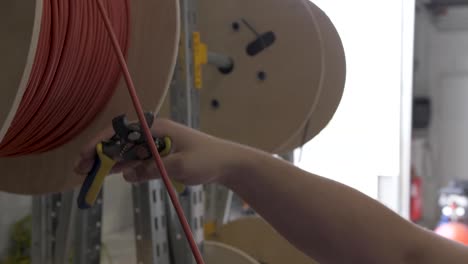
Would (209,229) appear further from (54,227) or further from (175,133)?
(175,133)

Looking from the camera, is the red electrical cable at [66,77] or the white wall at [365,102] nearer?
the red electrical cable at [66,77]

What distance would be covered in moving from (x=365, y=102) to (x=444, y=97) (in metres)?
2.84

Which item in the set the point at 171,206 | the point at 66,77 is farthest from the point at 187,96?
the point at 66,77

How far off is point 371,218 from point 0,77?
1.76ft

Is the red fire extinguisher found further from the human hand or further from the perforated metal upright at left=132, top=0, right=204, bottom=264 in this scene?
the human hand

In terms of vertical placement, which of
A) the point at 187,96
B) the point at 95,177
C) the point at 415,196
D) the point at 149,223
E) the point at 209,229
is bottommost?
the point at 415,196

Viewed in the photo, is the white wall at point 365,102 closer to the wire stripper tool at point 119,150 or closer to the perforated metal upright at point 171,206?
the perforated metal upright at point 171,206

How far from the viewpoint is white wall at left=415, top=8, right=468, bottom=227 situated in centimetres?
554

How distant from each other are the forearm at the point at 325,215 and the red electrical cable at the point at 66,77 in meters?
0.28

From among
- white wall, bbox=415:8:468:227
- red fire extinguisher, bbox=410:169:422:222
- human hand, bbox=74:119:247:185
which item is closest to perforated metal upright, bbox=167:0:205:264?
human hand, bbox=74:119:247:185

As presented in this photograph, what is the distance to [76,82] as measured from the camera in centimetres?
82

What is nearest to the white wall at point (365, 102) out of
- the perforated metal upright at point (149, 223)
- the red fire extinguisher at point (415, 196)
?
the red fire extinguisher at point (415, 196)

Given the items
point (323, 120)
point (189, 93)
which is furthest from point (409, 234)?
point (323, 120)

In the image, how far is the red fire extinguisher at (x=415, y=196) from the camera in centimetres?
509
